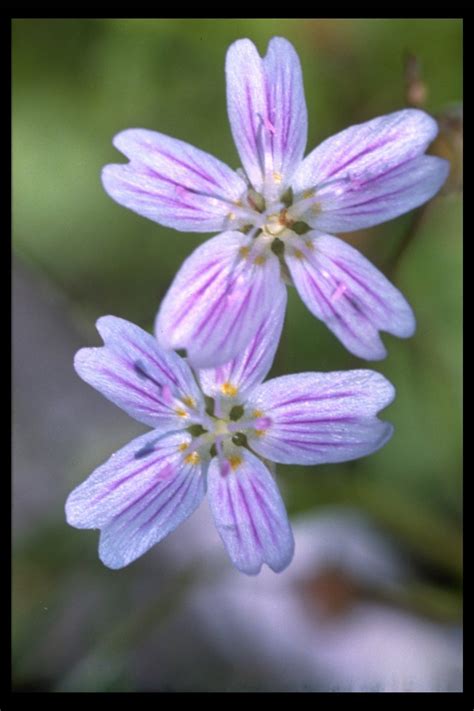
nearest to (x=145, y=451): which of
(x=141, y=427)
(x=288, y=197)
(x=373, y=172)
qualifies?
(x=288, y=197)

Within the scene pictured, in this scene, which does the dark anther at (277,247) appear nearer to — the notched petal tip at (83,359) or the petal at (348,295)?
the petal at (348,295)

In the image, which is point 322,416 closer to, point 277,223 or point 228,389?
point 228,389

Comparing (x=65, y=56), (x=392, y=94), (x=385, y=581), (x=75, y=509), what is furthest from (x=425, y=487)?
(x=65, y=56)

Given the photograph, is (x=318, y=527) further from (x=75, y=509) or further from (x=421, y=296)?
(x=75, y=509)

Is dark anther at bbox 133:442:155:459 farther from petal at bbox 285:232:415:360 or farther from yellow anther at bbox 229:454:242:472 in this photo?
petal at bbox 285:232:415:360

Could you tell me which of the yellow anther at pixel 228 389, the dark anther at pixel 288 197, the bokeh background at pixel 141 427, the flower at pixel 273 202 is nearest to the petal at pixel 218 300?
the flower at pixel 273 202
